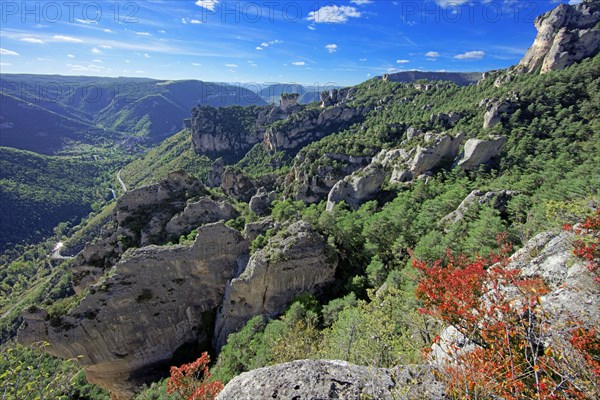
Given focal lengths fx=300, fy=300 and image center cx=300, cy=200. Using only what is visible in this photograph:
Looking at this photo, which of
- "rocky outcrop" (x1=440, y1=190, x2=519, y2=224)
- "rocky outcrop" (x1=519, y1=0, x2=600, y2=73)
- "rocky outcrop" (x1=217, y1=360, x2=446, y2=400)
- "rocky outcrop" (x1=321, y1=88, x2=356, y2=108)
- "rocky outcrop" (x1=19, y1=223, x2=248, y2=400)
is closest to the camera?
"rocky outcrop" (x1=217, y1=360, x2=446, y2=400)

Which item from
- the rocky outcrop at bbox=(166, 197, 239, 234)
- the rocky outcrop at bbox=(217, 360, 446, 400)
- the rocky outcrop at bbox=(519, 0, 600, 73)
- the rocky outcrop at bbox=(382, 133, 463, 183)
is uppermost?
the rocky outcrop at bbox=(519, 0, 600, 73)

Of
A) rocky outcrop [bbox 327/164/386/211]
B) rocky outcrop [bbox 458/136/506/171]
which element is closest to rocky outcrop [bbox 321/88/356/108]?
rocky outcrop [bbox 327/164/386/211]

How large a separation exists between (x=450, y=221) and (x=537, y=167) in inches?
979

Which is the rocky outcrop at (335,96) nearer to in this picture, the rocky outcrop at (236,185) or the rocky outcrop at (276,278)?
the rocky outcrop at (236,185)

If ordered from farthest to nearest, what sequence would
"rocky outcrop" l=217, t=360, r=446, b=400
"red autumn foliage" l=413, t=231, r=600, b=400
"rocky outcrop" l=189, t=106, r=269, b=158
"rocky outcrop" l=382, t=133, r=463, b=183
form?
"rocky outcrop" l=189, t=106, r=269, b=158, "rocky outcrop" l=382, t=133, r=463, b=183, "rocky outcrop" l=217, t=360, r=446, b=400, "red autumn foliage" l=413, t=231, r=600, b=400

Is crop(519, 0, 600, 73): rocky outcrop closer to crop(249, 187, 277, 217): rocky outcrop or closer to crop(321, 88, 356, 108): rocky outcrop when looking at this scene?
crop(321, 88, 356, 108): rocky outcrop

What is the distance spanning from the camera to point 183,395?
14.1 meters

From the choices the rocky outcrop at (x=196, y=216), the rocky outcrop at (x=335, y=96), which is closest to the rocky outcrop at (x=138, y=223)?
the rocky outcrop at (x=196, y=216)

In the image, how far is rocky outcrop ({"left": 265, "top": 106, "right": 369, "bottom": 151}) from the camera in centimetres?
11200

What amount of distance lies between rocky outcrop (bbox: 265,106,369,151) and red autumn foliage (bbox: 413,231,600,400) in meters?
104

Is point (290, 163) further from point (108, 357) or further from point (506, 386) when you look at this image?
point (506, 386)

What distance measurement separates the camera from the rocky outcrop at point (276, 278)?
1015 inches

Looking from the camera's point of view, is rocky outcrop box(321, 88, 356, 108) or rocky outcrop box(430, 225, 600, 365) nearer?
rocky outcrop box(430, 225, 600, 365)

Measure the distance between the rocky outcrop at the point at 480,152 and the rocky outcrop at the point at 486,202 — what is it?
1920 cm
